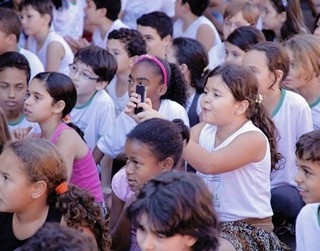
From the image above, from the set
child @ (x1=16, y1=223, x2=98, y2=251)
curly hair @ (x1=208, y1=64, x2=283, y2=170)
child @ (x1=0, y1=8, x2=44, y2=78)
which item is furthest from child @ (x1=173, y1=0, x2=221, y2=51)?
child @ (x1=16, y1=223, x2=98, y2=251)

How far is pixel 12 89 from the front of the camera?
453 centimetres

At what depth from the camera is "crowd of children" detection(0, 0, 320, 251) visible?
8.54 ft

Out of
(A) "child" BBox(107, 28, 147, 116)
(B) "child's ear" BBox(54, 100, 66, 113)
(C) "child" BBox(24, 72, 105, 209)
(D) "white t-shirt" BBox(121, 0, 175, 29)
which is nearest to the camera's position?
(C) "child" BBox(24, 72, 105, 209)

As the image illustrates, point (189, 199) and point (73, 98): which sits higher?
point (189, 199)

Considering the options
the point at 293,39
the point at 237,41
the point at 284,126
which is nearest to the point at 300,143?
the point at 284,126

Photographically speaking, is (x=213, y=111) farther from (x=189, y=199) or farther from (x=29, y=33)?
(x=29, y=33)

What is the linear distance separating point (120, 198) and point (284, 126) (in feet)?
3.38

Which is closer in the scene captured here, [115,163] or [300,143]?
[300,143]

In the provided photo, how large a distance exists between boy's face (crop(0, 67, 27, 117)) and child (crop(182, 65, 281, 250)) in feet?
4.41

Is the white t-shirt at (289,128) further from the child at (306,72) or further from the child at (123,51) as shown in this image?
the child at (123,51)

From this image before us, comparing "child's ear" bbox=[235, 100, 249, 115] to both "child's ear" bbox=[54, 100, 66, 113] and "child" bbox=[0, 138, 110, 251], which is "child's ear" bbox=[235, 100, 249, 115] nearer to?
"child" bbox=[0, 138, 110, 251]

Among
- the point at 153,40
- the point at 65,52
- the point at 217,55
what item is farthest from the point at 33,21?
the point at 217,55

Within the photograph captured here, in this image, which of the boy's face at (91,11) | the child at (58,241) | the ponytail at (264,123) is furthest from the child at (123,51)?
the child at (58,241)

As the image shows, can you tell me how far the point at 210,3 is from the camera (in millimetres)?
6945
